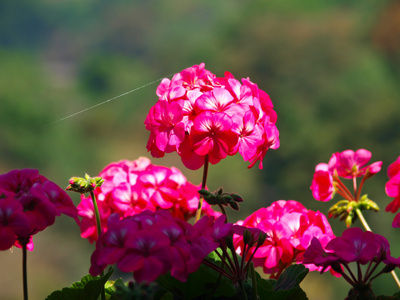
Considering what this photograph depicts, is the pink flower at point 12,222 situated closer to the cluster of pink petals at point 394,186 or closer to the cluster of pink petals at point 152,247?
the cluster of pink petals at point 152,247

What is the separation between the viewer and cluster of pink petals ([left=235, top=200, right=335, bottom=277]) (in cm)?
55

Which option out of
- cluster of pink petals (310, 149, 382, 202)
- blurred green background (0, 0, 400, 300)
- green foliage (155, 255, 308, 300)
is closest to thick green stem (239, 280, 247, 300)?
green foliage (155, 255, 308, 300)

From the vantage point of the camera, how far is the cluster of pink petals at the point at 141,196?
63 centimetres

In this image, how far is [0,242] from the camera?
383 mm

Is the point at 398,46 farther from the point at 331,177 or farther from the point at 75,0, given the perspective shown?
the point at 331,177

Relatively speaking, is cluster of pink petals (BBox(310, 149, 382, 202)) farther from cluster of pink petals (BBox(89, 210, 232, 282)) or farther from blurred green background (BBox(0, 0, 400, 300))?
blurred green background (BBox(0, 0, 400, 300))

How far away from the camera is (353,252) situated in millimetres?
427

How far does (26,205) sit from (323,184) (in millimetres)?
372

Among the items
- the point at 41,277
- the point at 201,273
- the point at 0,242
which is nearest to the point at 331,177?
the point at 201,273

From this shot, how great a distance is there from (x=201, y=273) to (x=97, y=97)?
11451mm

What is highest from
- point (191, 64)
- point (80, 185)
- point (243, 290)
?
point (191, 64)

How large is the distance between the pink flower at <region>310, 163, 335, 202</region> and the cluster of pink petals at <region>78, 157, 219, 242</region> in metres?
0.13

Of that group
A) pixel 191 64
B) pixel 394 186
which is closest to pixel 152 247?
pixel 394 186

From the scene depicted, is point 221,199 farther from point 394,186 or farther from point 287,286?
point 394,186
